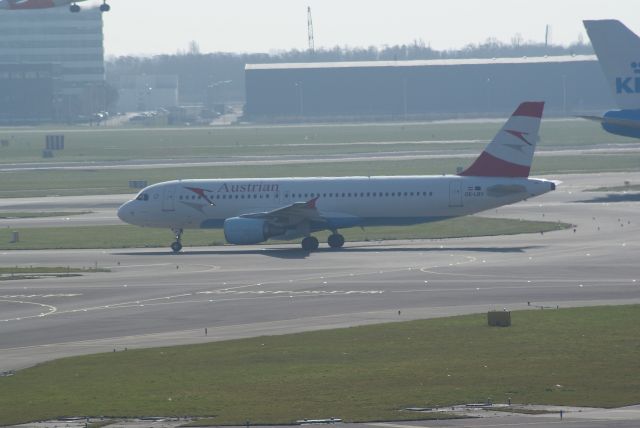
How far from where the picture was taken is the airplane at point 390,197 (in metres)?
66.6

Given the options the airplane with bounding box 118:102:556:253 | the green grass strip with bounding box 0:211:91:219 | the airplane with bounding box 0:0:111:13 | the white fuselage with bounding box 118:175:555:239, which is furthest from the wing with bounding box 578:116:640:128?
the airplane with bounding box 0:0:111:13

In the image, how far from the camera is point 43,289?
2172 inches

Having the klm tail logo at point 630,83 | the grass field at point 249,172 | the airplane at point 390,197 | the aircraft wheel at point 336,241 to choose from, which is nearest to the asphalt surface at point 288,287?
the aircraft wheel at point 336,241

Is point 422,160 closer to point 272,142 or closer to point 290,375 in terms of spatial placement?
point 272,142

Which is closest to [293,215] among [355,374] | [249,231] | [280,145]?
[249,231]

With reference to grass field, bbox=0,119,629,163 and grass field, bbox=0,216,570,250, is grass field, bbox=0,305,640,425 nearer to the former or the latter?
grass field, bbox=0,216,570,250

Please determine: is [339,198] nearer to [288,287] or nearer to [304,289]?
[288,287]

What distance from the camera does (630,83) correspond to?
8994 centimetres

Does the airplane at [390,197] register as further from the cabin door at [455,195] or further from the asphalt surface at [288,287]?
the asphalt surface at [288,287]

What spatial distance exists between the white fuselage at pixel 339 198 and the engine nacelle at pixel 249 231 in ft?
3.11

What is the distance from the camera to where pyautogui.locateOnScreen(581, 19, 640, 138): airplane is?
294ft

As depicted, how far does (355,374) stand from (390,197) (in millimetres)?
33102

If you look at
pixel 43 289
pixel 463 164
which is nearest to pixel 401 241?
pixel 43 289

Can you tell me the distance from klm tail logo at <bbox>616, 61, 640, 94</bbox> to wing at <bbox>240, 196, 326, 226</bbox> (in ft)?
104
